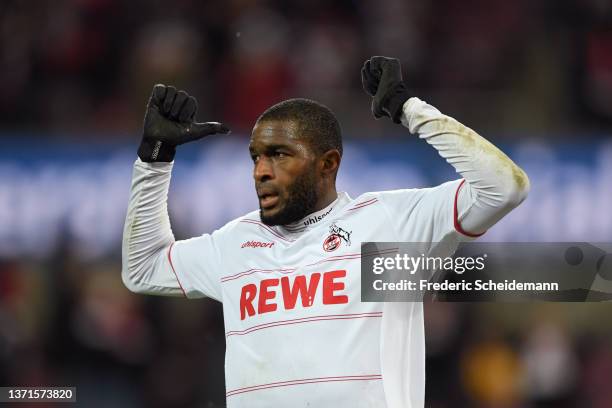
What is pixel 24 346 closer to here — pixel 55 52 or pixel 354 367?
pixel 55 52

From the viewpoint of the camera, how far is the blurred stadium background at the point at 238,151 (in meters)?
9.31

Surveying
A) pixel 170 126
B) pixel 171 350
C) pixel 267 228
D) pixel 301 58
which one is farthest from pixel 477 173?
pixel 301 58

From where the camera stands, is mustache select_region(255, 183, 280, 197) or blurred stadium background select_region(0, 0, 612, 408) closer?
mustache select_region(255, 183, 280, 197)

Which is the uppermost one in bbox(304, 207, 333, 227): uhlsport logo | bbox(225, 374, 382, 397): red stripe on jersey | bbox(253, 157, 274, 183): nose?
bbox(253, 157, 274, 183): nose

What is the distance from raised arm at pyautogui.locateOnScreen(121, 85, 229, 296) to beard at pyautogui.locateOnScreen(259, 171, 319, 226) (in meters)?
0.42

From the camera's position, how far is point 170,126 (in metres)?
4.94

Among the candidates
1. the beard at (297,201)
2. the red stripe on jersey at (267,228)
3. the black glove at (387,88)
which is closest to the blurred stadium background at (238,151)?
the red stripe on jersey at (267,228)

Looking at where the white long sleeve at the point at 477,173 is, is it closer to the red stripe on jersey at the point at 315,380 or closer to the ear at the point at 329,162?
the ear at the point at 329,162

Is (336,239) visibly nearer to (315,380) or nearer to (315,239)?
(315,239)

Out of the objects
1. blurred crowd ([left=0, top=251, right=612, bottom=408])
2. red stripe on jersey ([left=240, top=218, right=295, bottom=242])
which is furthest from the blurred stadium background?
red stripe on jersey ([left=240, top=218, right=295, bottom=242])

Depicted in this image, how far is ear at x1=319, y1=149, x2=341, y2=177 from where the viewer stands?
15.9 ft

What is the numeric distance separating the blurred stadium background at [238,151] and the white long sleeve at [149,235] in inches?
153

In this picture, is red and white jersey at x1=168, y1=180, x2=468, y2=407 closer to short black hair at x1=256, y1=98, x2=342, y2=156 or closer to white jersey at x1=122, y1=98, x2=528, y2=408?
white jersey at x1=122, y1=98, x2=528, y2=408

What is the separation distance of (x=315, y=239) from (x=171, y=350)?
504 cm
